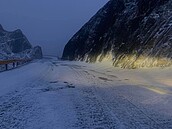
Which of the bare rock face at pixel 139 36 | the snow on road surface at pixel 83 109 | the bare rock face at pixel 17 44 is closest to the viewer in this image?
the snow on road surface at pixel 83 109

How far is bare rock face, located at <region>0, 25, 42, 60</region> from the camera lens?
133 meters

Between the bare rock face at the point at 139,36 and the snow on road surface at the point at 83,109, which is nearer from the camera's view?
the snow on road surface at the point at 83,109

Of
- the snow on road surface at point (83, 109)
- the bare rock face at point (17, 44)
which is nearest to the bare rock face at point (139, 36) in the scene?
the snow on road surface at point (83, 109)

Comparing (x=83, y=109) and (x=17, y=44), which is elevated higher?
(x=17, y=44)

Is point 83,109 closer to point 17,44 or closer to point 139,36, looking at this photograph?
point 139,36

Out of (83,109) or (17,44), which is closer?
(83,109)

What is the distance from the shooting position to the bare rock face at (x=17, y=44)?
435ft

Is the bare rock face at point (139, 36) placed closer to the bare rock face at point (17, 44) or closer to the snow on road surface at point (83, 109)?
the snow on road surface at point (83, 109)

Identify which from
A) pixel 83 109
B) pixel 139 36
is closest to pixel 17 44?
pixel 139 36

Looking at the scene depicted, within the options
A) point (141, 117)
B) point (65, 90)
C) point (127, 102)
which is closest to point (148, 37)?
point (65, 90)

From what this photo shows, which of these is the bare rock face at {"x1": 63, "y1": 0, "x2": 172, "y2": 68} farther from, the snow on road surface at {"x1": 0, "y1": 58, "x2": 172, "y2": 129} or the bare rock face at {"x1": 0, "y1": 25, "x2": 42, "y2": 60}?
the bare rock face at {"x1": 0, "y1": 25, "x2": 42, "y2": 60}

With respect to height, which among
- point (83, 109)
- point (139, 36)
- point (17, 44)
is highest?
point (139, 36)

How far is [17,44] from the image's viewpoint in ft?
498

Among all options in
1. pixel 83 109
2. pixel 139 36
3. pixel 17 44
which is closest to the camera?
pixel 83 109
